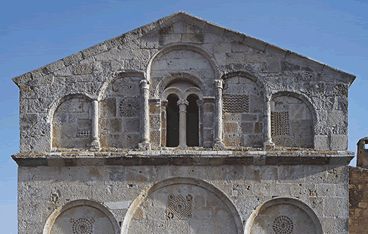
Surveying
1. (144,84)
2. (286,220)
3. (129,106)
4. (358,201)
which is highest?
(144,84)

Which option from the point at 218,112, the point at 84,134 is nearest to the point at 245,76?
the point at 218,112

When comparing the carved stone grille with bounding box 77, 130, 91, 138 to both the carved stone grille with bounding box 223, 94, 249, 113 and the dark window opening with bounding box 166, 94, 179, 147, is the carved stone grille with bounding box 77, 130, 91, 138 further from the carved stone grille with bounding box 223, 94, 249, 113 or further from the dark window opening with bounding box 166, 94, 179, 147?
the carved stone grille with bounding box 223, 94, 249, 113

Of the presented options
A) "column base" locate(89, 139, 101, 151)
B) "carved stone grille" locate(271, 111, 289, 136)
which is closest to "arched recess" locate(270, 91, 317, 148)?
"carved stone grille" locate(271, 111, 289, 136)

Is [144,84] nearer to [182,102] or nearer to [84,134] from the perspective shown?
[182,102]

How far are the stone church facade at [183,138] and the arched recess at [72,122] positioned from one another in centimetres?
2

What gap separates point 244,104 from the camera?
14.6 metres

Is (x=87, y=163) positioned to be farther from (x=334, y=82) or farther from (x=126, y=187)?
(x=334, y=82)

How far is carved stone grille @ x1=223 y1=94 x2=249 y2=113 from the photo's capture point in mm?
14602

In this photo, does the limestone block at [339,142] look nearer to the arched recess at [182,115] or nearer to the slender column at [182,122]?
the arched recess at [182,115]

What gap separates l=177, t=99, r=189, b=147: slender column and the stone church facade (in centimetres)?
2

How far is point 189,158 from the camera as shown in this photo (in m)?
14.2

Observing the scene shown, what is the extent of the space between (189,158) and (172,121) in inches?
49.0

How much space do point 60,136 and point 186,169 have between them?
2611 millimetres

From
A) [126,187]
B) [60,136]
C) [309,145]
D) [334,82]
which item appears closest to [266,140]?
[309,145]
